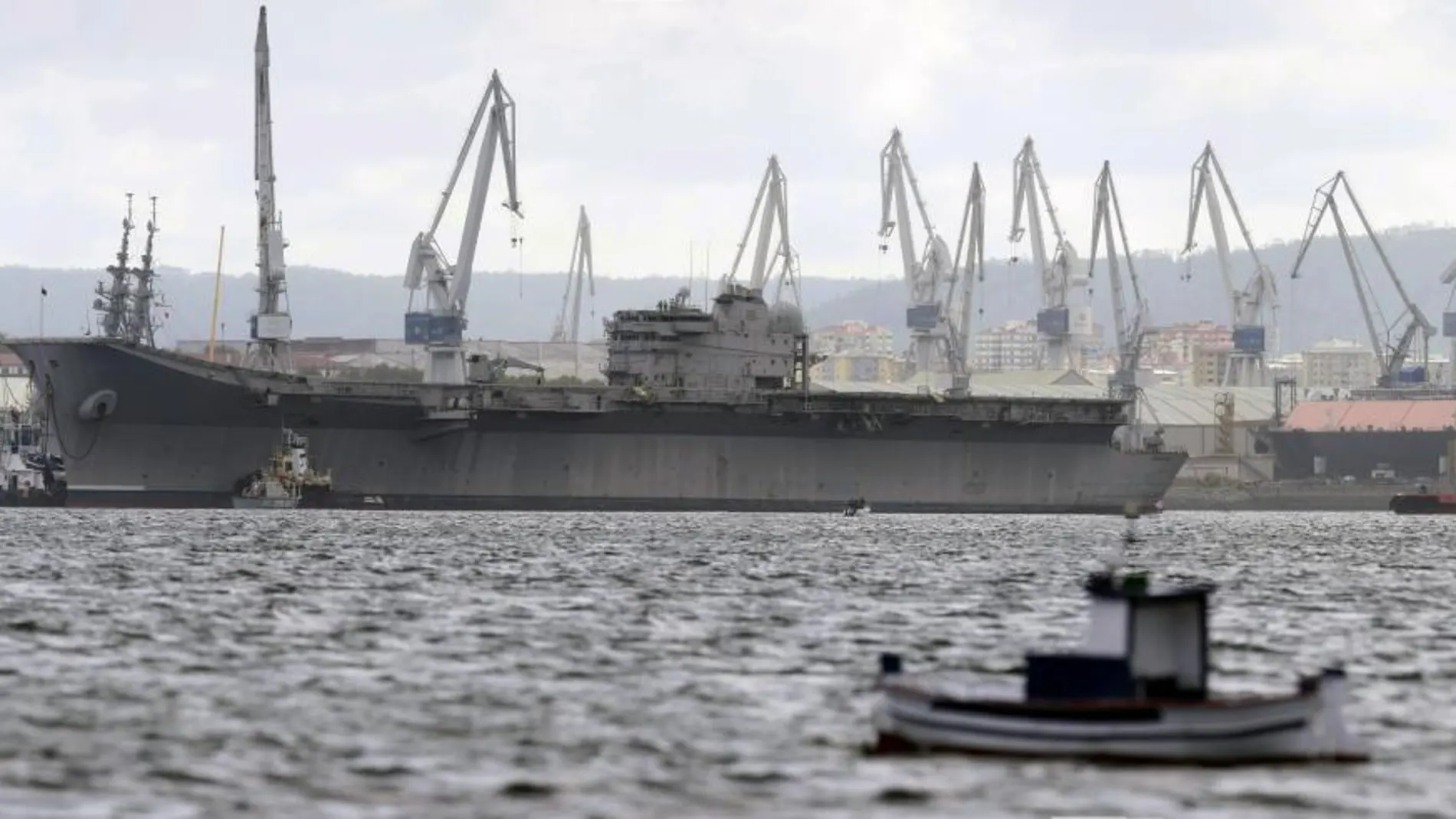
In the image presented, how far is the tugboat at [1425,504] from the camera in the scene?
5005 inches

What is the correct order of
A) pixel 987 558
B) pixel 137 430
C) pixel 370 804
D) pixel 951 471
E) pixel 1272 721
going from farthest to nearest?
pixel 951 471 → pixel 137 430 → pixel 987 558 → pixel 1272 721 → pixel 370 804

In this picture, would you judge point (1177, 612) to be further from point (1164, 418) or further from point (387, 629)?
point (1164, 418)

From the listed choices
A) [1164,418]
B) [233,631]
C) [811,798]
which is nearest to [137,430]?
[233,631]

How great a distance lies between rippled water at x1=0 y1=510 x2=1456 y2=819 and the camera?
2006cm

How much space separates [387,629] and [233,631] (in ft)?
6.96

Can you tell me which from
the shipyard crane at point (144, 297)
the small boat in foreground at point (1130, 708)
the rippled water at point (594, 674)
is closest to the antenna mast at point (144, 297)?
the shipyard crane at point (144, 297)

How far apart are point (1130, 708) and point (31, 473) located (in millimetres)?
91373

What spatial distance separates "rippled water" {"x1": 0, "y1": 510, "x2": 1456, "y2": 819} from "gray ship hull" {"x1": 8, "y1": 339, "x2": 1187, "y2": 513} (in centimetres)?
2796

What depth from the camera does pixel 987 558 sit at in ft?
200

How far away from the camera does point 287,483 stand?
91.0 m

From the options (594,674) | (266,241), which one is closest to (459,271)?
(266,241)

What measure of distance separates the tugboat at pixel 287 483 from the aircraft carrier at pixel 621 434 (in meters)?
0.64

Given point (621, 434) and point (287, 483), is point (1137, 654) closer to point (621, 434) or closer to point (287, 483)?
point (287, 483)

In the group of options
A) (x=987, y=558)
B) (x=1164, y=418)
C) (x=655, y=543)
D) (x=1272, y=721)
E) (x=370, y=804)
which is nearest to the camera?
(x=370, y=804)
